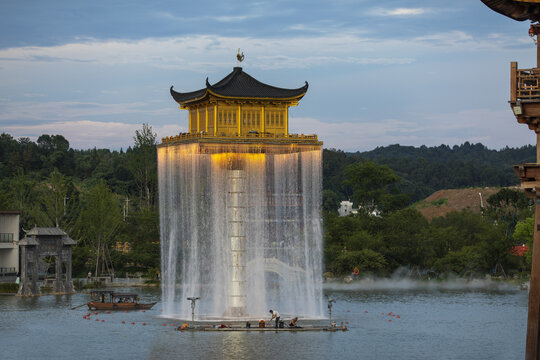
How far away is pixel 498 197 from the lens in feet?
336

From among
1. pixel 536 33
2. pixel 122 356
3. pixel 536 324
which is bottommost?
pixel 122 356

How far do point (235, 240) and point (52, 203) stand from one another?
37.9 metres

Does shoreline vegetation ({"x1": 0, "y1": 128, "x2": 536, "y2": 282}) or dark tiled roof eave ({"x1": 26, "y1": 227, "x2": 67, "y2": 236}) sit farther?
shoreline vegetation ({"x1": 0, "y1": 128, "x2": 536, "y2": 282})

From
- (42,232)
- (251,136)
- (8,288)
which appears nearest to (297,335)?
(251,136)

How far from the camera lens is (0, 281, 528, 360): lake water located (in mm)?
39406

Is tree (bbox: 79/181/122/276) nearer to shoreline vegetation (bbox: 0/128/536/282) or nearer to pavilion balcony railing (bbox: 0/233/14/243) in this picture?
shoreline vegetation (bbox: 0/128/536/282)

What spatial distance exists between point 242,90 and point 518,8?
27947 mm

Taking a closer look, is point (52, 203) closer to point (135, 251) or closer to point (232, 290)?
point (135, 251)

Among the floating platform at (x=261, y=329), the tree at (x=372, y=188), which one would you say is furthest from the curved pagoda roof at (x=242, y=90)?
the tree at (x=372, y=188)

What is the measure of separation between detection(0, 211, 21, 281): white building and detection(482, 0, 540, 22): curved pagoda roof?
58.7 m

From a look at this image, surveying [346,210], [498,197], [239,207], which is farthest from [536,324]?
[346,210]

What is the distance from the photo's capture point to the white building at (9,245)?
244 feet

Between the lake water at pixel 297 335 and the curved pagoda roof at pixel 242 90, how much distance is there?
1201cm

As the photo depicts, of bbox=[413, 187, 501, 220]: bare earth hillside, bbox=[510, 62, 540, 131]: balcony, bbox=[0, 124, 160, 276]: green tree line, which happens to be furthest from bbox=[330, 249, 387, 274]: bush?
bbox=[510, 62, 540, 131]: balcony
